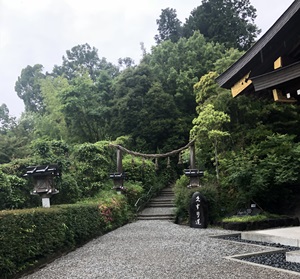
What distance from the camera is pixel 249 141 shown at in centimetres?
1417

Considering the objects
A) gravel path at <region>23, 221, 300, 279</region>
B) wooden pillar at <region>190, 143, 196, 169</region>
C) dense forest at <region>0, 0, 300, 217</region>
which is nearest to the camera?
gravel path at <region>23, 221, 300, 279</region>

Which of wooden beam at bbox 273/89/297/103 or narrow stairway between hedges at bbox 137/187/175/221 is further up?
wooden beam at bbox 273/89/297/103

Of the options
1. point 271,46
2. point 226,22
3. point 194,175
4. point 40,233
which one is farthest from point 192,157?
point 226,22

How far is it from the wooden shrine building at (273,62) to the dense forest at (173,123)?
4.37 meters

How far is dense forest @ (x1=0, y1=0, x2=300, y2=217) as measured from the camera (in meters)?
10.8

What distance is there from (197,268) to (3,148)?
45.5ft

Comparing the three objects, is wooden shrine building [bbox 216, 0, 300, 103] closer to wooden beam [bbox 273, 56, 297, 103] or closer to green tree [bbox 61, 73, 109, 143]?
wooden beam [bbox 273, 56, 297, 103]

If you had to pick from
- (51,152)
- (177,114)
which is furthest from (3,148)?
(177,114)

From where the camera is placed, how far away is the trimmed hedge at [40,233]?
488cm

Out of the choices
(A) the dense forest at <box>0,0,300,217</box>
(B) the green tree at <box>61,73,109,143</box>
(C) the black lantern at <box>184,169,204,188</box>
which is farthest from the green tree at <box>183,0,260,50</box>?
(C) the black lantern at <box>184,169,204,188</box>

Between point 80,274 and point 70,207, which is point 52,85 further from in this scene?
point 80,274

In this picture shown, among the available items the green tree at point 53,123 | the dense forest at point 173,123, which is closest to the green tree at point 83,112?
the dense forest at point 173,123

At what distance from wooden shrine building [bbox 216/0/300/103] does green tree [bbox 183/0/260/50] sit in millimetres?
20271

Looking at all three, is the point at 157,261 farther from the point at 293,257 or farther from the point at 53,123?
the point at 53,123
